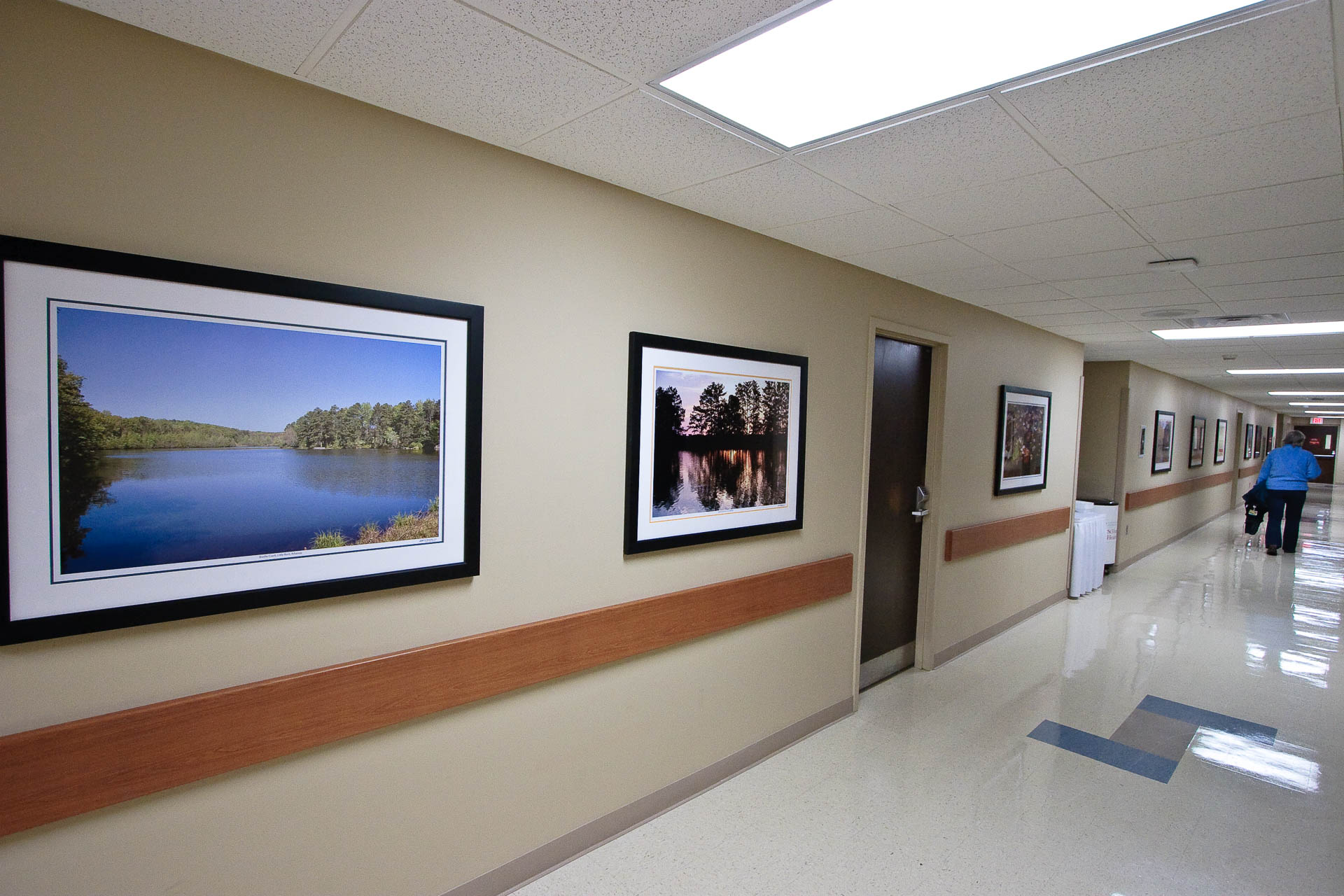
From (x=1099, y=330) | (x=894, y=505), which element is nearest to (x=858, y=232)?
(x=894, y=505)

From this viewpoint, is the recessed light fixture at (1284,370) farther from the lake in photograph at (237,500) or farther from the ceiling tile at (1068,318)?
the lake in photograph at (237,500)

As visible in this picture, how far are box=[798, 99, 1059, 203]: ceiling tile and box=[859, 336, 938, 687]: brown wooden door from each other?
5.47 feet

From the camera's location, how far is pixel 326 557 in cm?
175

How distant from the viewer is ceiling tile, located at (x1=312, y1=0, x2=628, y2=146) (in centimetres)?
138

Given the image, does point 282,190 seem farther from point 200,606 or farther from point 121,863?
point 121,863

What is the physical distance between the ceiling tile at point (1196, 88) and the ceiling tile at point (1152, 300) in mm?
2370

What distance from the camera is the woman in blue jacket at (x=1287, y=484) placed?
27.6 feet

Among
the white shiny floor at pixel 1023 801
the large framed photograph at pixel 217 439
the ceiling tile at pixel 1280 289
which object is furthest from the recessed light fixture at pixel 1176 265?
the large framed photograph at pixel 217 439

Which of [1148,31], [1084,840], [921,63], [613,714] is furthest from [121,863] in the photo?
[1084,840]

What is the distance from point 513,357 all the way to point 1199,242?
9.32 ft

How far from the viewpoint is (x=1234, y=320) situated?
434 centimetres

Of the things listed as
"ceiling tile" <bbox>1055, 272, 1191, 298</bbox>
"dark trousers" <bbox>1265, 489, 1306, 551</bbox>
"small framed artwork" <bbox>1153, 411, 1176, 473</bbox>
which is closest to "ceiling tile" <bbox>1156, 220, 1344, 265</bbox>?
"ceiling tile" <bbox>1055, 272, 1191, 298</bbox>

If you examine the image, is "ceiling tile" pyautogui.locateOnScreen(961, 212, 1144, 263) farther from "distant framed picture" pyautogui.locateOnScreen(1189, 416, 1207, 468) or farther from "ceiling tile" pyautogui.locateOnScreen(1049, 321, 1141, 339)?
"distant framed picture" pyautogui.locateOnScreen(1189, 416, 1207, 468)

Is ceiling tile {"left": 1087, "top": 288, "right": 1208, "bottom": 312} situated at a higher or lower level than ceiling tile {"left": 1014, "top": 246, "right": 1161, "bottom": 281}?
lower
